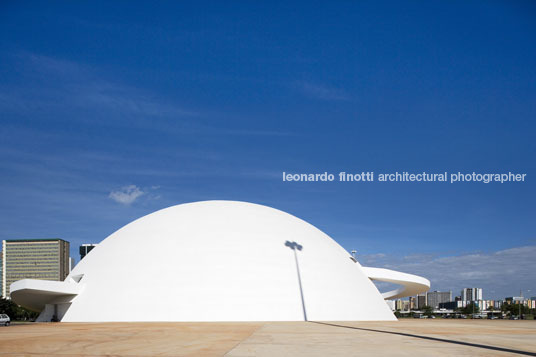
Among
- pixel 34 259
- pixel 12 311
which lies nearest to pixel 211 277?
pixel 12 311

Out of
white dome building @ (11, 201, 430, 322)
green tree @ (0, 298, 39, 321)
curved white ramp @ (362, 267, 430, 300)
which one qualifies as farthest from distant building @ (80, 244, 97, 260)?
curved white ramp @ (362, 267, 430, 300)

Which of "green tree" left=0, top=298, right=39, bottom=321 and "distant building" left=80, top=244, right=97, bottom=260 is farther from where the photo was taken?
"green tree" left=0, top=298, right=39, bottom=321

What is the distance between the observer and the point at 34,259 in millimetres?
178250

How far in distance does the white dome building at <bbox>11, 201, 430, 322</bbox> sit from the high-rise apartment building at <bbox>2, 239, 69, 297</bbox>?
150 metres

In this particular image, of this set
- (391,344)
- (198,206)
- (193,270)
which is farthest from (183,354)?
(198,206)

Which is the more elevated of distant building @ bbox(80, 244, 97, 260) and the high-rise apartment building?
distant building @ bbox(80, 244, 97, 260)

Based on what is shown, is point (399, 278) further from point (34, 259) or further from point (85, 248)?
point (34, 259)

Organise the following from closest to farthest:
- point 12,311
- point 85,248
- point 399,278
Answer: point 399,278 < point 85,248 < point 12,311

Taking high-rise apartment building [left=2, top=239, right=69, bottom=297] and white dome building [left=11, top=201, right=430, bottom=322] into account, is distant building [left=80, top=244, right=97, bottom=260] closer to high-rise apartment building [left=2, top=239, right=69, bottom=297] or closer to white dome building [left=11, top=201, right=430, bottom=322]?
white dome building [left=11, top=201, right=430, bottom=322]

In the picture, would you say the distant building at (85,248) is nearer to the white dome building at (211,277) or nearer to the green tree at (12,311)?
the green tree at (12,311)

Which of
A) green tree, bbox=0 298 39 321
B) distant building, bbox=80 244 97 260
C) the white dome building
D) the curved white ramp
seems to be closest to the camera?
the white dome building

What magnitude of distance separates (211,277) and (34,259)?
169m

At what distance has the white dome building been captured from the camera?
108 feet

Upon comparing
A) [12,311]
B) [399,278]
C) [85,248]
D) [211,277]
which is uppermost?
[85,248]
